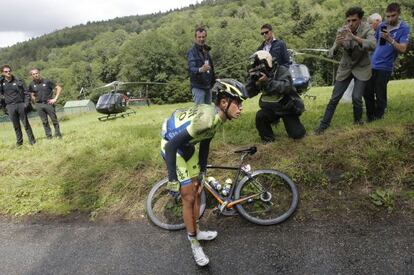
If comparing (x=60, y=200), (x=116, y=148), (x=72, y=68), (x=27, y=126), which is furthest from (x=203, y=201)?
(x=72, y=68)

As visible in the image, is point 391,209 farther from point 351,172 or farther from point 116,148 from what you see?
point 116,148

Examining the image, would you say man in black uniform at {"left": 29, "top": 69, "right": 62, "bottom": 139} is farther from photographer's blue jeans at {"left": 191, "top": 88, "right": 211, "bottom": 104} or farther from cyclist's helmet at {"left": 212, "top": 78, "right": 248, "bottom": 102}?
cyclist's helmet at {"left": 212, "top": 78, "right": 248, "bottom": 102}

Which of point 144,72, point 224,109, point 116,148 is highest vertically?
point 224,109

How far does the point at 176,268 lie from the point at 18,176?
516cm

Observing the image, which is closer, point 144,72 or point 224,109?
point 224,109

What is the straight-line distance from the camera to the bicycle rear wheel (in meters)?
5.64

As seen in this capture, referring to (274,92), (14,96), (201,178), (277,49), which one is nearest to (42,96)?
(14,96)

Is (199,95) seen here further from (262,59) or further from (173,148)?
(173,148)

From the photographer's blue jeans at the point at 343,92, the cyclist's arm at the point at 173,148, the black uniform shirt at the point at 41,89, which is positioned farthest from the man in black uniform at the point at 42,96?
the cyclist's arm at the point at 173,148

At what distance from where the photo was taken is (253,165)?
6.61 meters

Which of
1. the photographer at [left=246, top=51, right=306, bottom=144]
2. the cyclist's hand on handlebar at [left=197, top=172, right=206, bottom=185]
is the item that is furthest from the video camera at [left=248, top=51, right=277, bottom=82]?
the cyclist's hand on handlebar at [left=197, top=172, right=206, bottom=185]

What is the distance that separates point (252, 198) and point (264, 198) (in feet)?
0.69

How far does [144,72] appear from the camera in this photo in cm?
9500

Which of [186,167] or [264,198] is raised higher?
[186,167]
